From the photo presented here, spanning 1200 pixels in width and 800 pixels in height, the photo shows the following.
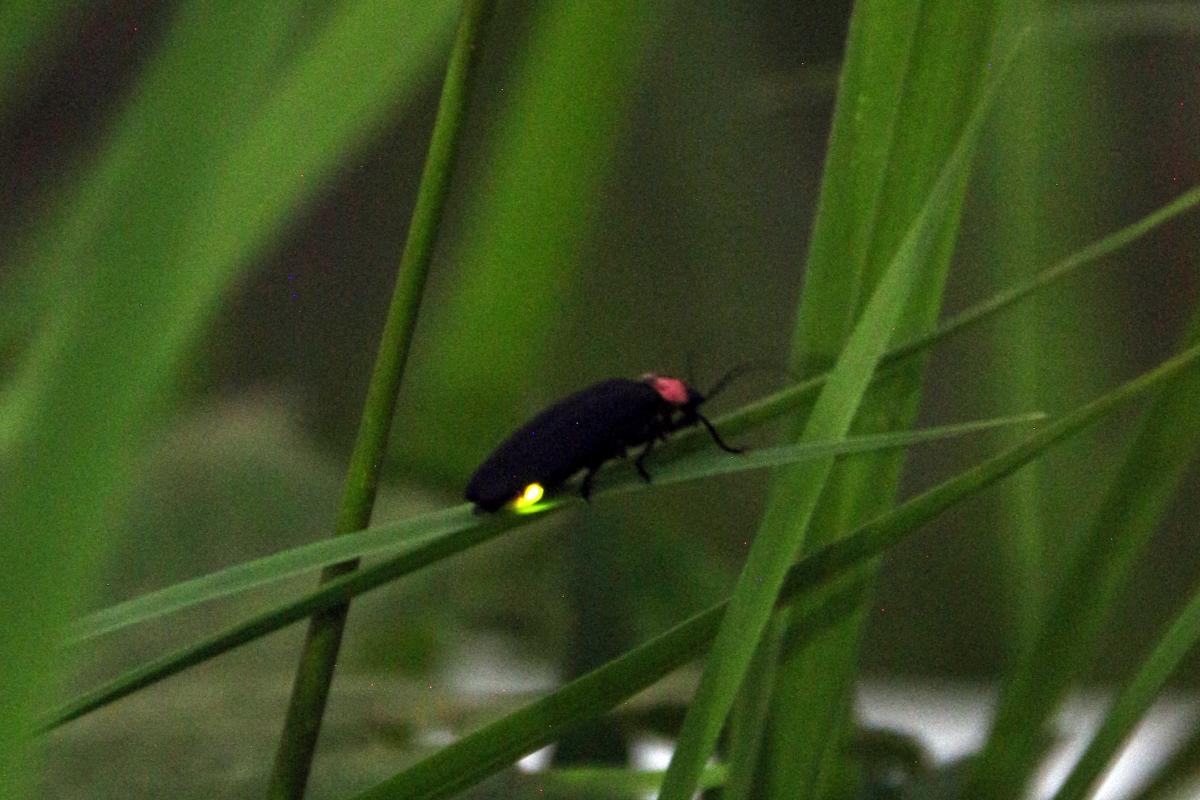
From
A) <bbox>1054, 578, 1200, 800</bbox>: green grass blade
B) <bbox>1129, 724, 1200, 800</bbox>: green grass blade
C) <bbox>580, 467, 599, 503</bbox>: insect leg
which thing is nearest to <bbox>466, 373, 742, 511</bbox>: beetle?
<bbox>580, 467, 599, 503</bbox>: insect leg

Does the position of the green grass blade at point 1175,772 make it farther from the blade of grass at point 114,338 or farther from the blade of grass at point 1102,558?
the blade of grass at point 114,338

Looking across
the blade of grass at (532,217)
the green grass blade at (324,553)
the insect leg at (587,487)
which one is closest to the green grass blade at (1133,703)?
the green grass blade at (324,553)

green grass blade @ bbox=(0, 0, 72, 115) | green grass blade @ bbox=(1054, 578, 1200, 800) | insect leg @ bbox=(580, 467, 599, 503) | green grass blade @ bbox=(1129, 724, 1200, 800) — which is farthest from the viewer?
green grass blade @ bbox=(1129, 724, 1200, 800)

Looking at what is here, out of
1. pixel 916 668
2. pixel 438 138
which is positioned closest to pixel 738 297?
pixel 916 668

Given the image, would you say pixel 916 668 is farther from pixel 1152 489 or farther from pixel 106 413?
pixel 106 413

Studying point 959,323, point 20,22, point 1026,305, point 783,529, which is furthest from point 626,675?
point 1026,305

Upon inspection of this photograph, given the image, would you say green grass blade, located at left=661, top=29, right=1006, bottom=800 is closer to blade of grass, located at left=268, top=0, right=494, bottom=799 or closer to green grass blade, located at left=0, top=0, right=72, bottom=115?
blade of grass, located at left=268, top=0, right=494, bottom=799
